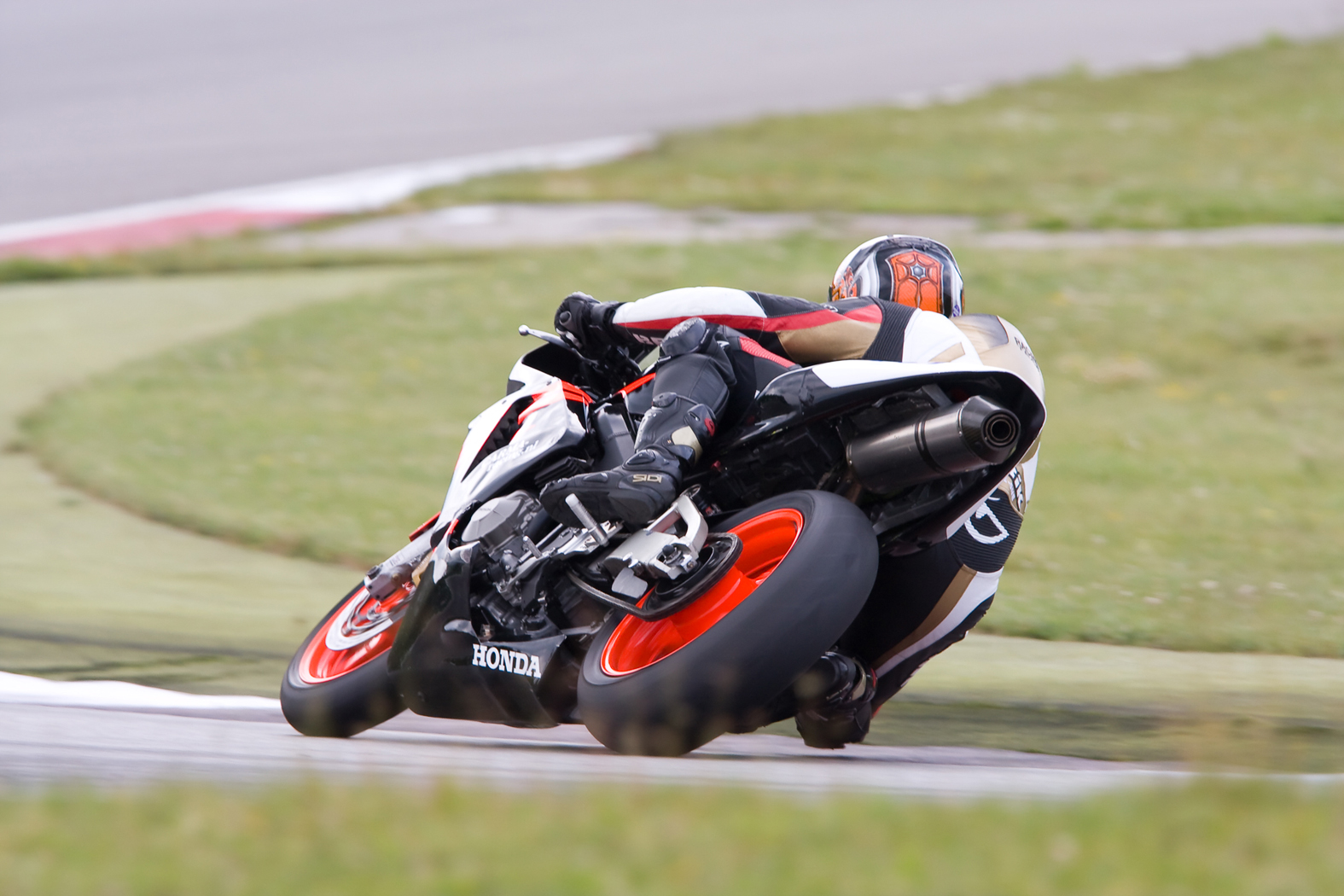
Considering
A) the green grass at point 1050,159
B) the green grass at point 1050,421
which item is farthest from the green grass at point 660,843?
the green grass at point 1050,159

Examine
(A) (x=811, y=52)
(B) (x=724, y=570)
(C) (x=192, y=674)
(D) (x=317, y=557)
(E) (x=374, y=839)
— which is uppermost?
(E) (x=374, y=839)

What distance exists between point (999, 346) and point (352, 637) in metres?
1.95

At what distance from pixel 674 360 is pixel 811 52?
2317cm

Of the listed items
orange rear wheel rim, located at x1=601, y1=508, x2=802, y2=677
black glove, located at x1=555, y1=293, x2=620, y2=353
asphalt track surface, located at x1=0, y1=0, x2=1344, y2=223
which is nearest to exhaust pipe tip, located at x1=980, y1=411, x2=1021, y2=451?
orange rear wheel rim, located at x1=601, y1=508, x2=802, y2=677

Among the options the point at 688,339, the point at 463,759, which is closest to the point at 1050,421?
the point at 688,339

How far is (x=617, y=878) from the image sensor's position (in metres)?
2.32

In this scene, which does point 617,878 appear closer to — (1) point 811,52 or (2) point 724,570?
(2) point 724,570

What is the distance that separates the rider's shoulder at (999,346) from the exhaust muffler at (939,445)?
1.07 feet

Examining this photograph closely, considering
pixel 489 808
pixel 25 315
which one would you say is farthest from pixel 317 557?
pixel 25 315

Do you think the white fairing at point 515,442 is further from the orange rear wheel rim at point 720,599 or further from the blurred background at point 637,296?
the blurred background at point 637,296

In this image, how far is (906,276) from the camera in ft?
14.5

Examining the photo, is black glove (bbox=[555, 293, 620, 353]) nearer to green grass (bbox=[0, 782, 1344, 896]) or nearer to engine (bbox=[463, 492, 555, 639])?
engine (bbox=[463, 492, 555, 639])

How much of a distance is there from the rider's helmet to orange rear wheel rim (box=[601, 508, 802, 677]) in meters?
0.91

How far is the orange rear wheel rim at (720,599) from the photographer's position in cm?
371
